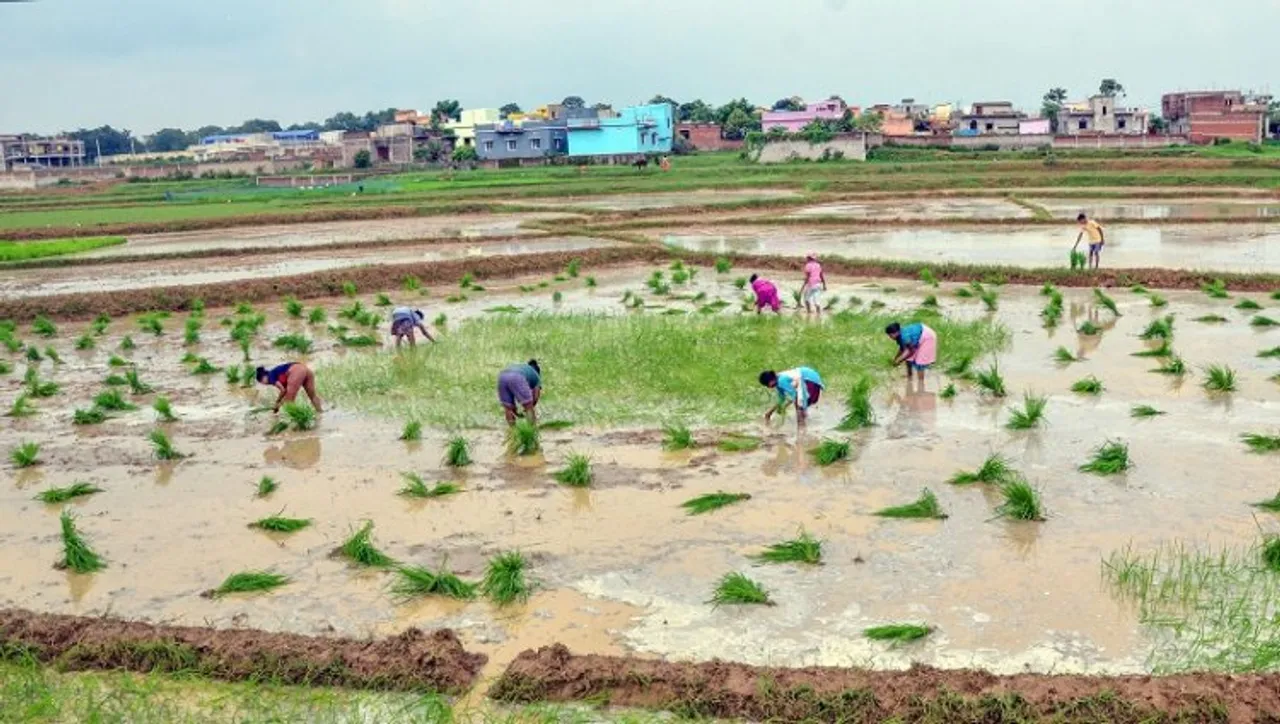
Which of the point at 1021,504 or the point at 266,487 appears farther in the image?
the point at 266,487

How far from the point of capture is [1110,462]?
7.73 meters

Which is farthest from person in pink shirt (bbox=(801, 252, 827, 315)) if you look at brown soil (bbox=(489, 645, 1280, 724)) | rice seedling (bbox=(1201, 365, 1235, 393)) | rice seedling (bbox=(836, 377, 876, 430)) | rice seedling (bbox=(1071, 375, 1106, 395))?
brown soil (bbox=(489, 645, 1280, 724))

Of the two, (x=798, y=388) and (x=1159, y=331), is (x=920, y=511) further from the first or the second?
(x=1159, y=331)

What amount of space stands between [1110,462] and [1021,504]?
128 centimetres

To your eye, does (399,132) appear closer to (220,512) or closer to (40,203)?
(40,203)

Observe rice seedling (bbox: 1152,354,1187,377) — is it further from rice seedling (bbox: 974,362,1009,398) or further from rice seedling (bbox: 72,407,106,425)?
rice seedling (bbox: 72,407,106,425)

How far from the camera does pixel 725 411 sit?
9.84m

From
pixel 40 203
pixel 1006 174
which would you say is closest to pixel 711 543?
pixel 1006 174

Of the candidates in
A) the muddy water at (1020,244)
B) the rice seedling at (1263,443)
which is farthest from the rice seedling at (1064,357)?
the muddy water at (1020,244)

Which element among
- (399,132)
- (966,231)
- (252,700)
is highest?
(399,132)

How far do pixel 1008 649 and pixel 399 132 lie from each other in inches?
2947

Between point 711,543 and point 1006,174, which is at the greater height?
point 1006,174

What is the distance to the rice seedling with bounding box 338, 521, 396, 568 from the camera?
6.62 m

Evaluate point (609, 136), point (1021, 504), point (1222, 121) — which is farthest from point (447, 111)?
point (1021, 504)
